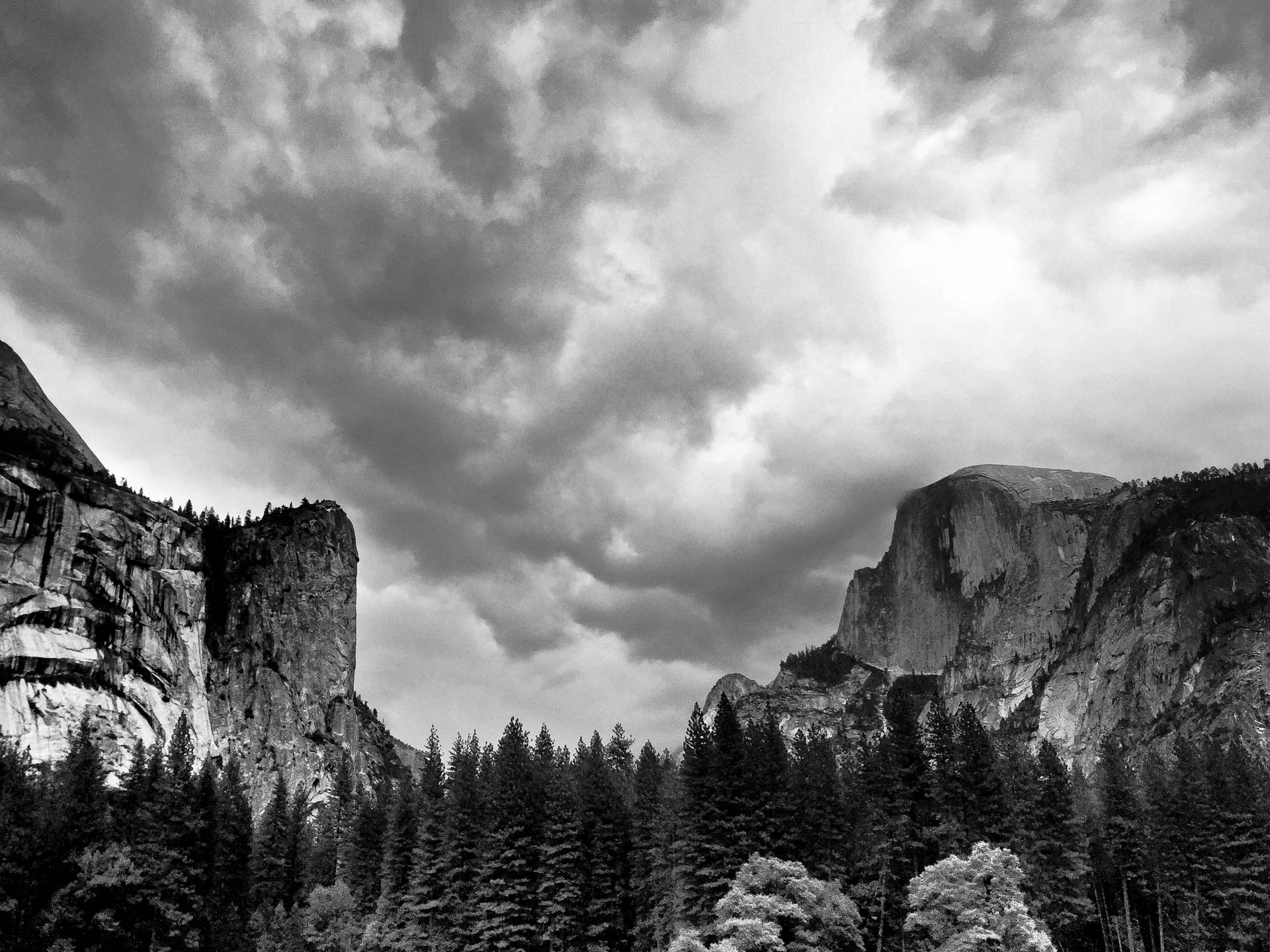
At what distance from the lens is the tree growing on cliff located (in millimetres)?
41344

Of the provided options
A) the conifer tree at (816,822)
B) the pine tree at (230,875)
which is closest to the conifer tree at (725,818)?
the conifer tree at (816,822)

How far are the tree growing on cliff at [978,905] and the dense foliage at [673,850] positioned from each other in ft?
1.26

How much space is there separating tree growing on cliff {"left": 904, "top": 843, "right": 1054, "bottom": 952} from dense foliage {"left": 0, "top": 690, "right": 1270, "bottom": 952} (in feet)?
1.26

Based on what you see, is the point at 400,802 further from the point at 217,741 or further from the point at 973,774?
the point at 217,741

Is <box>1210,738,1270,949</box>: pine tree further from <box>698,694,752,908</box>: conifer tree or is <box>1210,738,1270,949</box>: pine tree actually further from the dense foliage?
<box>698,694,752,908</box>: conifer tree

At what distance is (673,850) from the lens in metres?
63.2

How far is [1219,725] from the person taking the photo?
7313 inches

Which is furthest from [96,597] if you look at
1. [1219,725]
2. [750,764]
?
[1219,725]

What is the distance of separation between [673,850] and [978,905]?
957 inches

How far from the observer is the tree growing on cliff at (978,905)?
1628 inches

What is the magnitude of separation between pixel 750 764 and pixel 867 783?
35.5 feet

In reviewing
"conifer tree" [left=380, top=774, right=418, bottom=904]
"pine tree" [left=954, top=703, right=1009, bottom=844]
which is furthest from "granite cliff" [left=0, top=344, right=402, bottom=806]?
"pine tree" [left=954, top=703, right=1009, bottom=844]

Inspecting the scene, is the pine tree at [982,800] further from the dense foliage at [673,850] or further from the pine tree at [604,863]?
the pine tree at [604,863]

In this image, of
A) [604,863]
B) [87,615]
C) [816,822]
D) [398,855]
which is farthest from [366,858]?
[87,615]
